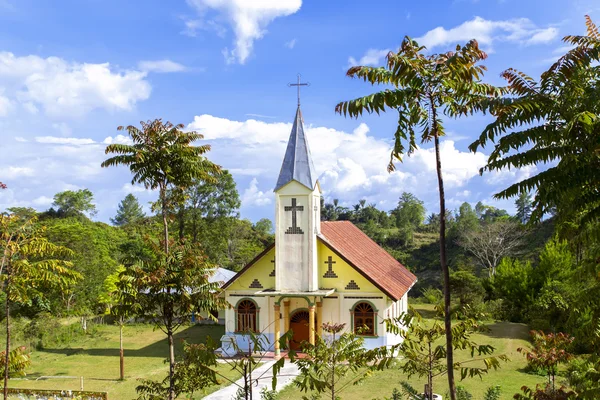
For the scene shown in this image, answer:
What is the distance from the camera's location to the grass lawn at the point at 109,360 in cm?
1966

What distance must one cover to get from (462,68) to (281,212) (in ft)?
49.8

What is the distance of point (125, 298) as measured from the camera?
1415 centimetres

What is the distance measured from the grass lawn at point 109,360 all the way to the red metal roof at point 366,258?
6668mm

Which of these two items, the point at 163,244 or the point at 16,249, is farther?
the point at 163,244

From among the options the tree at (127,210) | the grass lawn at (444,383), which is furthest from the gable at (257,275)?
the tree at (127,210)

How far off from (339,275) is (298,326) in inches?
110

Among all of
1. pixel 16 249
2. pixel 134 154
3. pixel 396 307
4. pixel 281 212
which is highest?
pixel 134 154

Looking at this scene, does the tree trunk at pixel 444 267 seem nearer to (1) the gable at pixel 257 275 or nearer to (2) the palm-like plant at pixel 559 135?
(2) the palm-like plant at pixel 559 135

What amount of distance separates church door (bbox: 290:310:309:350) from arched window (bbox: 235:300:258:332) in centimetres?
165

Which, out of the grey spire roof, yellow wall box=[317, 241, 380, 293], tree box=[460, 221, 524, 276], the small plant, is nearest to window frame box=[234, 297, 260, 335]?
yellow wall box=[317, 241, 380, 293]

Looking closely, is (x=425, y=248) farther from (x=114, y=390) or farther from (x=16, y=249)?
(x=16, y=249)

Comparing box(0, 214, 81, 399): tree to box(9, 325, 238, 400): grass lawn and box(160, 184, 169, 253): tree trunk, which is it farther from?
box(9, 325, 238, 400): grass lawn

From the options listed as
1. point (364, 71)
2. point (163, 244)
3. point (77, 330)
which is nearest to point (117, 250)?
point (77, 330)

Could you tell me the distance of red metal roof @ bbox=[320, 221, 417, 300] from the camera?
76.8ft
